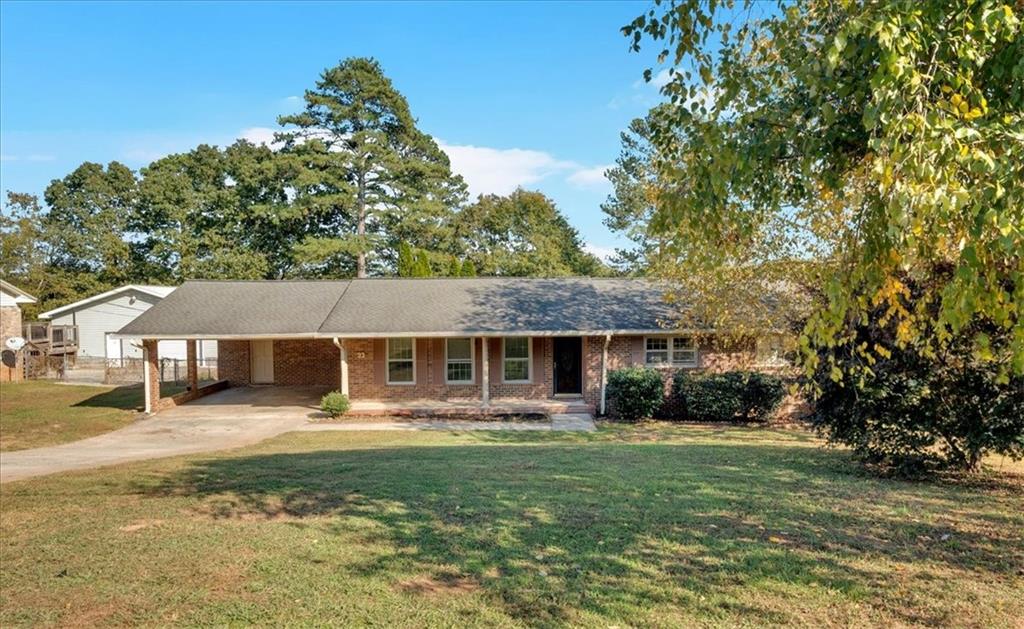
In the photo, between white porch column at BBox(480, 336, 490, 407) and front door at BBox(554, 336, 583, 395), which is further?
front door at BBox(554, 336, 583, 395)

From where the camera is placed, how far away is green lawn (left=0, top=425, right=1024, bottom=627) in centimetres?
403

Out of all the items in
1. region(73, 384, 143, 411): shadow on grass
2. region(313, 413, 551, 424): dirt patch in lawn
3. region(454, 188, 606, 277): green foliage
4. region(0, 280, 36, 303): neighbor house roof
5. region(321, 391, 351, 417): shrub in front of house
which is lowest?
region(313, 413, 551, 424): dirt patch in lawn

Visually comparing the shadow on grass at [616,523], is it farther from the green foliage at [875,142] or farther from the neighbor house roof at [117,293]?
the neighbor house roof at [117,293]

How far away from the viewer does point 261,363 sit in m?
24.4

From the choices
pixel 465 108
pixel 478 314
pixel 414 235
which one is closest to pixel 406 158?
pixel 414 235

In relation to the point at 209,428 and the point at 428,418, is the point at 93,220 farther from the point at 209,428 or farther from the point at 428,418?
the point at 428,418

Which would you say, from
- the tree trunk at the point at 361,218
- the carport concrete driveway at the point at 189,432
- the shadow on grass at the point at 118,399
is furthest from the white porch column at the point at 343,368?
the tree trunk at the point at 361,218

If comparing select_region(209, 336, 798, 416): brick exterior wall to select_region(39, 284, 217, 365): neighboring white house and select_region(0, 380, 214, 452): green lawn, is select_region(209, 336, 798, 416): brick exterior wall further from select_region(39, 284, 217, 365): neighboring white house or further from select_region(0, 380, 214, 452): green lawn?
select_region(39, 284, 217, 365): neighboring white house

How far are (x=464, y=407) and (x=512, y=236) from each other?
24.7 meters

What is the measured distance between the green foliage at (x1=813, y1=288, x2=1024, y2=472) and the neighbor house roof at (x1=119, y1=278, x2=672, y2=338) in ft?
31.2

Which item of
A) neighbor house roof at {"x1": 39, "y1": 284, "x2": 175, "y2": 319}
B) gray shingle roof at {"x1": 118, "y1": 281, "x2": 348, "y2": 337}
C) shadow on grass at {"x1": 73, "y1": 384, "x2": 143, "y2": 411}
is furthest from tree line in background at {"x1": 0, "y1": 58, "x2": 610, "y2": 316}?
shadow on grass at {"x1": 73, "y1": 384, "x2": 143, "y2": 411}

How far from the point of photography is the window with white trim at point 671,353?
741 inches

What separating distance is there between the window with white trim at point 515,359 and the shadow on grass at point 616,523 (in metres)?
9.81

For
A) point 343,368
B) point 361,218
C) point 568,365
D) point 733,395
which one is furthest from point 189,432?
point 361,218
